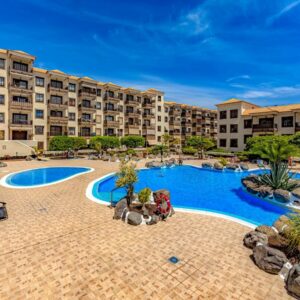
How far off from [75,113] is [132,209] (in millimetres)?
41778

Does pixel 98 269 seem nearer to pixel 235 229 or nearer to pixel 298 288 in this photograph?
pixel 298 288

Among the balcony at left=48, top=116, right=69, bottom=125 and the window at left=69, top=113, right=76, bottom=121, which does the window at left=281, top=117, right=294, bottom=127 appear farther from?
the balcony at left=48, top=116, right=69, bottom=125

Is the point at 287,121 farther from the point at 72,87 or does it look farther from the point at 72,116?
the point at 72,87

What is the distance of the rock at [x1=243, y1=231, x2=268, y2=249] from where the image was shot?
749cm

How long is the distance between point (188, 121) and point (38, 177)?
58.3 meters

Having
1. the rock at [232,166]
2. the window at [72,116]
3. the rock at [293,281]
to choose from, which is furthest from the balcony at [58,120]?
the rock at [293,281]

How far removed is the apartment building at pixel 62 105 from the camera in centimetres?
3838

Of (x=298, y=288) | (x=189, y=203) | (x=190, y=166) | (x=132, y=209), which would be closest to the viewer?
(x=298, y=288)

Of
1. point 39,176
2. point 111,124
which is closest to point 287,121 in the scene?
point 111,124

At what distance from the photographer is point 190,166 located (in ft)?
103

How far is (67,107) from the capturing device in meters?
46.0

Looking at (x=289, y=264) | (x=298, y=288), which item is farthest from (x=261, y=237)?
(x=298, y=288)

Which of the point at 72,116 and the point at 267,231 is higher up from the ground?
the point at 72,116

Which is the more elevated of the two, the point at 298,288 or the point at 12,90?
the point at 12,90
